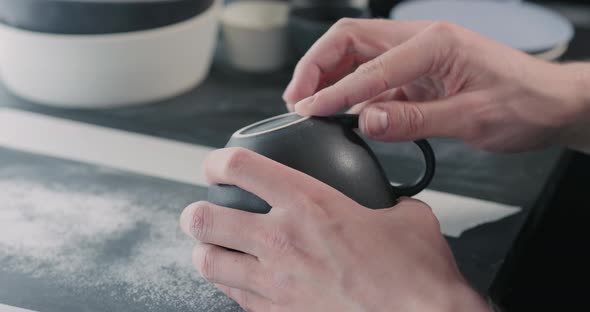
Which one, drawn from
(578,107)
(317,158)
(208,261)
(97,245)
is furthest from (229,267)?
(578,107)

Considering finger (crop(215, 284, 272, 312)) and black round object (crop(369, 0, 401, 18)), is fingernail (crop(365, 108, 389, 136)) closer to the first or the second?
finger (crop(215, 284, 272, 312))

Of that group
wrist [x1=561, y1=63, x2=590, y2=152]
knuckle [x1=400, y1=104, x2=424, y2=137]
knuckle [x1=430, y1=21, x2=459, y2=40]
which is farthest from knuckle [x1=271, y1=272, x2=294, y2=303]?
wrist [x1=561, y1=63, x2=590, y2=152]

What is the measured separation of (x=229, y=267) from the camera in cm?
70

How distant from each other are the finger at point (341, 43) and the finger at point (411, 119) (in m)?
0.13

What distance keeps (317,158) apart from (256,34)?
2.32 feet

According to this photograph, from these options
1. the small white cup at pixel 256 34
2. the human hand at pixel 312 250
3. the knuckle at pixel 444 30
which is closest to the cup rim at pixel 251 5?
the small white cup at pixel 256 34

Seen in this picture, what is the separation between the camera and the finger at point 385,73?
2.40 feet

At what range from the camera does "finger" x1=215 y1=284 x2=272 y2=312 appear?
0.70 metres

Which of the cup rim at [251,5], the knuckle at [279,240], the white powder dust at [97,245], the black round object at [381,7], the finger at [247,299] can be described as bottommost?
the black round object at [381,7]

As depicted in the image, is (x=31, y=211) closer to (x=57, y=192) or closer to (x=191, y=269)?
(x=57, y=192)

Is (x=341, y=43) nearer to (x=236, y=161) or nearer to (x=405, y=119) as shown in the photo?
(x=405, y=119)

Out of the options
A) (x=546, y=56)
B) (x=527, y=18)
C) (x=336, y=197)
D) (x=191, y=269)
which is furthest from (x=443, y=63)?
(x=527, y=18)

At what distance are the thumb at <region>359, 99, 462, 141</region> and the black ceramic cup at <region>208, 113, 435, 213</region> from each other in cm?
4

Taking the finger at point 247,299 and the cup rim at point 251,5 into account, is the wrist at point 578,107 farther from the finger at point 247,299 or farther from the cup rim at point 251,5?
the cup rim at point 251,5
